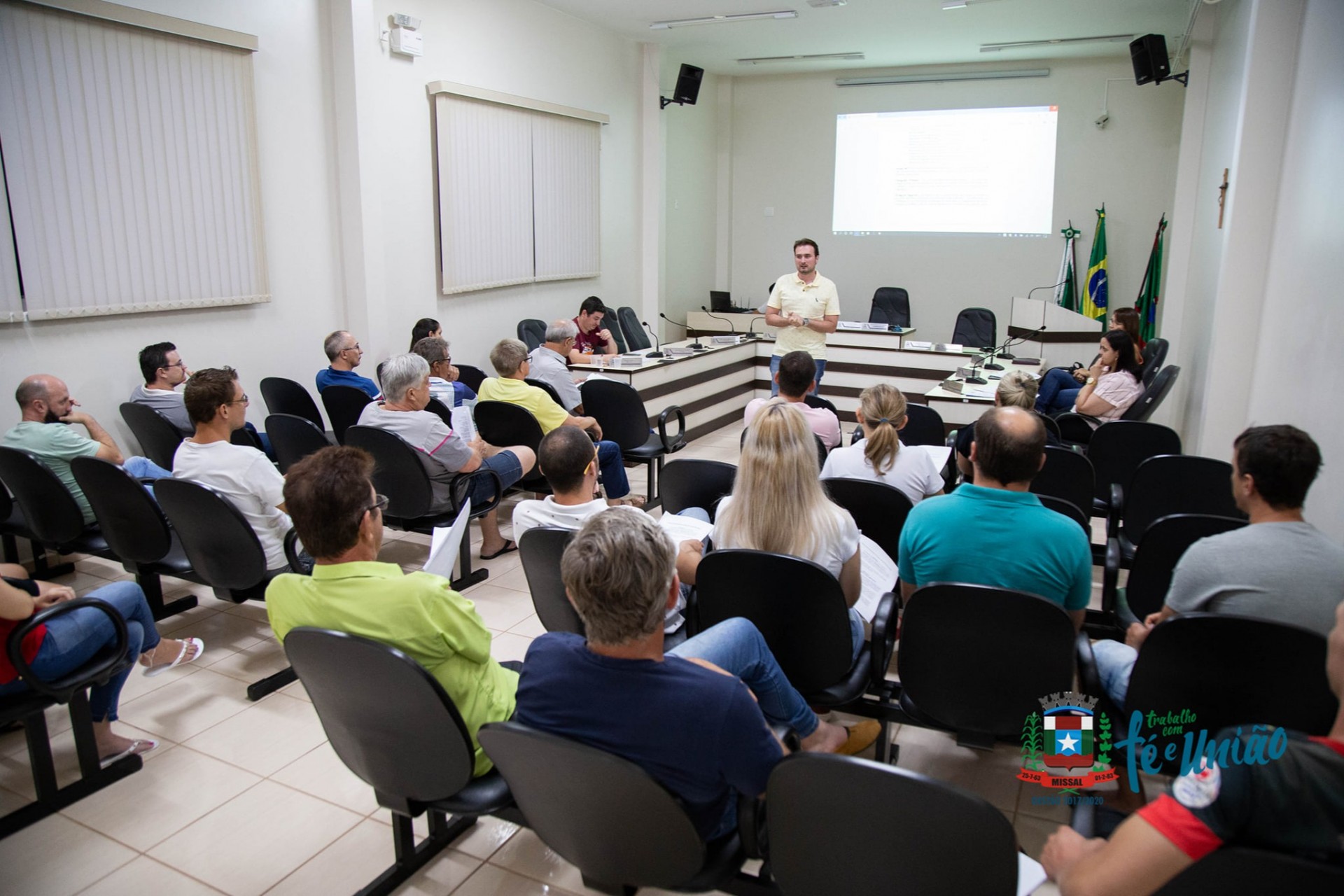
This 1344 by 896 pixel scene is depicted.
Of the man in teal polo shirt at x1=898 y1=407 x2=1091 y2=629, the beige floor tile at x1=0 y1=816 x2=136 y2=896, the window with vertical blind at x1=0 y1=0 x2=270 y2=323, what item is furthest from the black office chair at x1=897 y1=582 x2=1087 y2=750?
the window with vertical blind at x1=0 y1=0 x2=270 y2=323

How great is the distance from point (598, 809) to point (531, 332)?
600 centimetres

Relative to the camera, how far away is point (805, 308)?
21.1ft

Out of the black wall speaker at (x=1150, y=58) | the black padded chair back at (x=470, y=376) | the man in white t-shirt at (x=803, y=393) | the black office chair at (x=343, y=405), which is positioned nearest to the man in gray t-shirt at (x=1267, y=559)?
the man in white t-shirt at (x=803, y=393)

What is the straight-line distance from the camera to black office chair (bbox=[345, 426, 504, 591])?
3629mm

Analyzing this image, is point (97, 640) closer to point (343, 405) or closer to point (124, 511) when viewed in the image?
point (124, 511)

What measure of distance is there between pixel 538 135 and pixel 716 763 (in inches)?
266

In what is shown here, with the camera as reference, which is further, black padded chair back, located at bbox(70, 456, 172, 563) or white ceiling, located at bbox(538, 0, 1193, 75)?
white ceiling, located at bbox(538, 0, 1193, 75)

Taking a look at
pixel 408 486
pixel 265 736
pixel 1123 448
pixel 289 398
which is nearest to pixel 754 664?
pixel 265 736

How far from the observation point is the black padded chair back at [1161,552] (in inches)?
97.8

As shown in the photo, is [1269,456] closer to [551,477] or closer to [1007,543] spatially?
[1007,543]

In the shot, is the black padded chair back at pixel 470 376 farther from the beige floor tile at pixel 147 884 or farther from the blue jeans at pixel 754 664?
the blue jeans at pixel 754 664

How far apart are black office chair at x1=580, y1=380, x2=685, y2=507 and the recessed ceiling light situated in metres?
4.00

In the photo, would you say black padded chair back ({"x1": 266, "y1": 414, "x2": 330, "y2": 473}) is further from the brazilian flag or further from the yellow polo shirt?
the brazilian flag

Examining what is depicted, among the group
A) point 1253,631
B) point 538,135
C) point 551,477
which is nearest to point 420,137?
point 538,135
